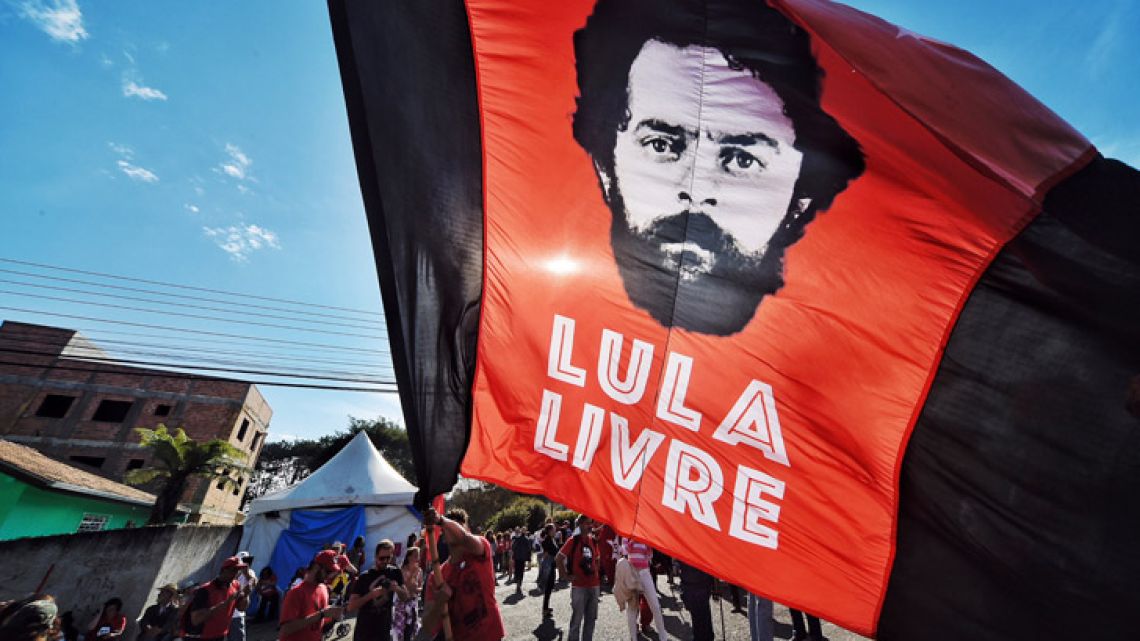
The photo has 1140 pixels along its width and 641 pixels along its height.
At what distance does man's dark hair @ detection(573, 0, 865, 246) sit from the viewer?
2209 millimetres

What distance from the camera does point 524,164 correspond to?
110 inches

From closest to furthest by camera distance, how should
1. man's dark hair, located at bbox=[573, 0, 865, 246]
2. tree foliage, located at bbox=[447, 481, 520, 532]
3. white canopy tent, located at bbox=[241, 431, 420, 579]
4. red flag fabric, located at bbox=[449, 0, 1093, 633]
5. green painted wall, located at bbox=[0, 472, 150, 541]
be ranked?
red flag fabric, located at bbox=[449, 0, 1093, 633] → man's dark hair, located at bbox=[573, 0, 865, 246] → white canopy tent, located at bbox=[241, 431, 420, 579] → green painted wall, located at bbox=[0, 472, 150, 541] → tree foliage, located at bbox=[447, 481, 520, 532]

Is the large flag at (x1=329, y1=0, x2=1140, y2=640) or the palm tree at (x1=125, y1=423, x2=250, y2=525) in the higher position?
the palm tree at (x1=125, y1=423, x2=250, y2=525)

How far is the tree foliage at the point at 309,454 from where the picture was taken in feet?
164

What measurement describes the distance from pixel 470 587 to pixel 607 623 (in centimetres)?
645

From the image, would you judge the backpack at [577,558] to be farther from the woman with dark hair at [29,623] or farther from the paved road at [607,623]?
the woman with dark hair at [29,623]

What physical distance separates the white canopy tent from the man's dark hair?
1513 cm

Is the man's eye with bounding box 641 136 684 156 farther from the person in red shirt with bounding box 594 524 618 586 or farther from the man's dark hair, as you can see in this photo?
the person in red shirt with bounding box 594 524 618 586

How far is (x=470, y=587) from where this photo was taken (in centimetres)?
419

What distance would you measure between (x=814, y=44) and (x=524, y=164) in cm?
156

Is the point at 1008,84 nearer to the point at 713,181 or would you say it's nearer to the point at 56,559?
the point at 713,181

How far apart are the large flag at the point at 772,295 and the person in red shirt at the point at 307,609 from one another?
430cm

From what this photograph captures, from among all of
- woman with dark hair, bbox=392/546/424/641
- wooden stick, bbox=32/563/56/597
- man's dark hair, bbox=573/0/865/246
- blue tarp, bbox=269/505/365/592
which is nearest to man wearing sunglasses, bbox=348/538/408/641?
woman with dark hair, bbox=392/546/424/641

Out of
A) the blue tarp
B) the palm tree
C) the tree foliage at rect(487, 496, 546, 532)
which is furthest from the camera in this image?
the tree foliage at rect(487, 496, 546, 532)
